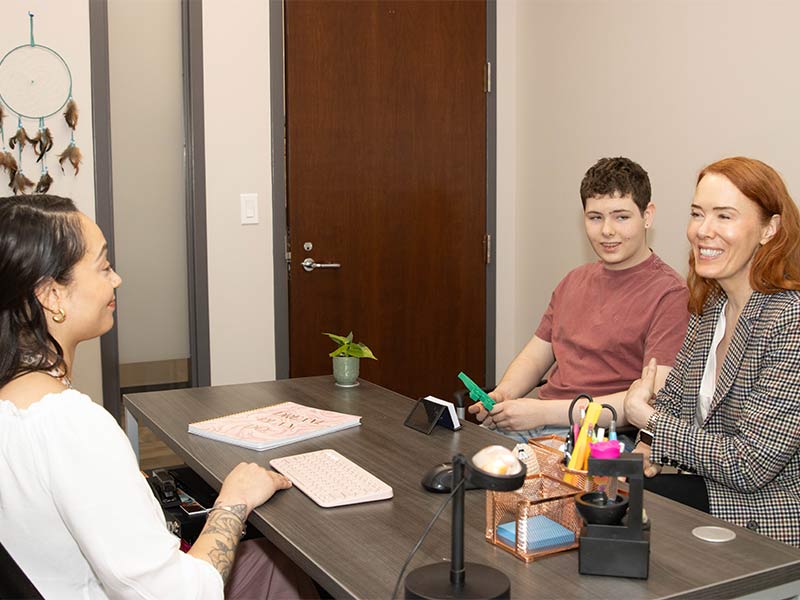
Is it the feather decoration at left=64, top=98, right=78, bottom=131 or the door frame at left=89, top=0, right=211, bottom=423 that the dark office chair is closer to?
the door frame at left=89, top=0, right=211, bottom=423

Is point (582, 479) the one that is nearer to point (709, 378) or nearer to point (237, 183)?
point (709, 378)

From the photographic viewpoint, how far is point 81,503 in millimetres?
1189

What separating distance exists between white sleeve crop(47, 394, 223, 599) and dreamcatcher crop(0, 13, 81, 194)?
2400 mm

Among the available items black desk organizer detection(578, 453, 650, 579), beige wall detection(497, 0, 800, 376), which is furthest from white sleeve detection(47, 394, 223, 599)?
beige wall detection(497, 0, 800, 376)

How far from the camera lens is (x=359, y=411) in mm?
2211

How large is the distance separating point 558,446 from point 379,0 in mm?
2925

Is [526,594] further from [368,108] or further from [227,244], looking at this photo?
[368,108]

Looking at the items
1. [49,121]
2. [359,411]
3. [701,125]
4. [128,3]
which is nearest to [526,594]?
[359,411]

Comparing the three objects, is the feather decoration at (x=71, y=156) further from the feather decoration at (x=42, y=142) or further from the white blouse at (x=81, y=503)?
the white blouse at (x=81, y=503)

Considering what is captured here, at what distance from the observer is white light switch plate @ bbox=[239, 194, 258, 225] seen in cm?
379

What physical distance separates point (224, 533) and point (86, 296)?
17.5 inches

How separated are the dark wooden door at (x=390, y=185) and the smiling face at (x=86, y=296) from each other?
97.5 inches

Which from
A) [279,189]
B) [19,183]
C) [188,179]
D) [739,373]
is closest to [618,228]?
[739,373]

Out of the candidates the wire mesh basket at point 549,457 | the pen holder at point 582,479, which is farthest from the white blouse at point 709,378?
the pen holder at point 582,479
